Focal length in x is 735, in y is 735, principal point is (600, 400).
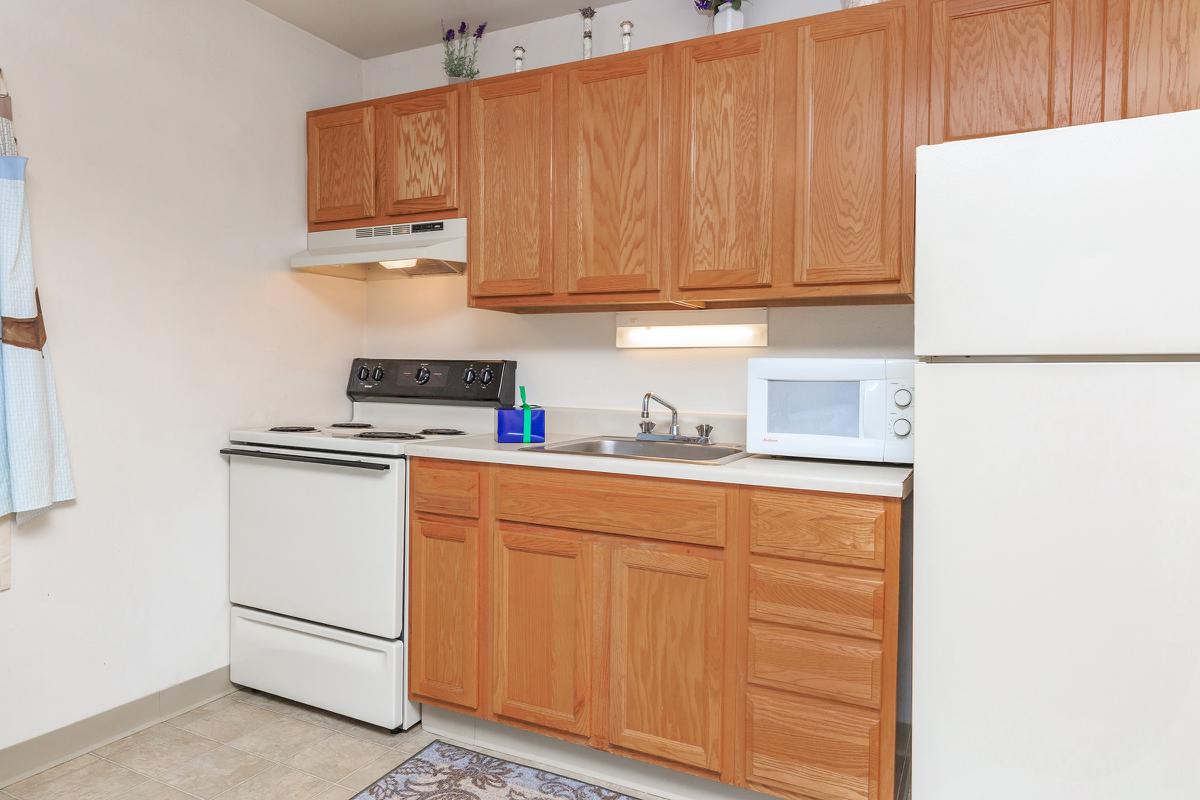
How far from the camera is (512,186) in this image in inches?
96.3

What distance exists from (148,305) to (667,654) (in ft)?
6.44

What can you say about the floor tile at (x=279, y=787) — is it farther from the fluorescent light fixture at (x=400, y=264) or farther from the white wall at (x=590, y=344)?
the fluorescent light fixture at (x=400, y=264)

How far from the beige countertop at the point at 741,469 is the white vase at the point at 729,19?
1.31m

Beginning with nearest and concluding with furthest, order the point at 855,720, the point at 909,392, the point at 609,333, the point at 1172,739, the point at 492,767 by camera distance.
A: the point at 1172,739
the point at 855,720
the point at 909,392
the point at 492,767
the point at 609,333

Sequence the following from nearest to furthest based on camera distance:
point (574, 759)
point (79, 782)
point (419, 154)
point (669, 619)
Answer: point (669, 619) → point (79, 782) → point (574, 759) → point (419, 154)

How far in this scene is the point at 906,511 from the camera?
6.59 ft

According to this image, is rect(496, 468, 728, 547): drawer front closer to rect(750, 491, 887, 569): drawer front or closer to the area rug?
rect(750, 491, 887, 569): drawer front

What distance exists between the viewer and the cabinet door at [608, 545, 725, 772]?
188 cm

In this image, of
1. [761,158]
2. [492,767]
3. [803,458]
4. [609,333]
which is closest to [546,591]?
[492,767]

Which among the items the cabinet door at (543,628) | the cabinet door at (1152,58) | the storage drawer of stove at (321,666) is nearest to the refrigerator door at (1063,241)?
the cabinet door at (1152,58)

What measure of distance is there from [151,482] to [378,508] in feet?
2.55

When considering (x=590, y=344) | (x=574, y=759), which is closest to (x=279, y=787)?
(x=574, y=759)

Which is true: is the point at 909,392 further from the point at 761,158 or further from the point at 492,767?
the point at 492,767

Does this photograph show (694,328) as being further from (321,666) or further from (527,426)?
(321,666)
